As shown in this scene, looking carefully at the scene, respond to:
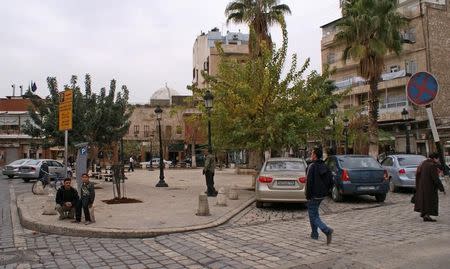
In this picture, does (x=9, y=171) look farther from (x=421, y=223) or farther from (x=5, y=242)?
(x=421, y=223)

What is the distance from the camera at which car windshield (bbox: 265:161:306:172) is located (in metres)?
14.1

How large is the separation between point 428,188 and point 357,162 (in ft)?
16.2

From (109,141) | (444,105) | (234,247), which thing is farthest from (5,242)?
(444,105)

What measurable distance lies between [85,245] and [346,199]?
9981 mm

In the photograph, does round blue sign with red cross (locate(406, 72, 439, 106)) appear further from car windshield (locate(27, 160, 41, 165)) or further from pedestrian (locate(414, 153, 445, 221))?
car windshield (locate(27, 160, 41, 165))

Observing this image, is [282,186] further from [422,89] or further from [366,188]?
[422,89]

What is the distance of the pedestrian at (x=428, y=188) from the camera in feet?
34.8

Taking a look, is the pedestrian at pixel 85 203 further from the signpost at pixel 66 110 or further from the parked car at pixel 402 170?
the parked car at pixel 402 170

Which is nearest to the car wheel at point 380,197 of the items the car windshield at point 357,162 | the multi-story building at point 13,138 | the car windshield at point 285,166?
the car windshield at point 357,162

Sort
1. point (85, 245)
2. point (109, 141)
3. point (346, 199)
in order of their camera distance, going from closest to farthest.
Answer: point (85, 245), point (346, 199), point (109, 141)

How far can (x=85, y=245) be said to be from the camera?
8867 millimetres

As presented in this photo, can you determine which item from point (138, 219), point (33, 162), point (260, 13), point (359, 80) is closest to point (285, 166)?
point (138, 219)

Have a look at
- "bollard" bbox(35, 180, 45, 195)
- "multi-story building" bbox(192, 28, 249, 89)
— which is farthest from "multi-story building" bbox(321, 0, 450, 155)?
"bollard" bbox(35, 180, 45, 195)

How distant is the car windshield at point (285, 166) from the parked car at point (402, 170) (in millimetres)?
5281
